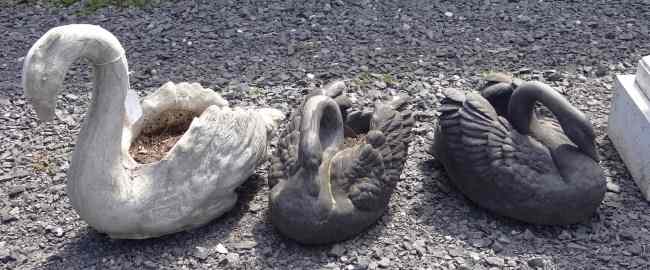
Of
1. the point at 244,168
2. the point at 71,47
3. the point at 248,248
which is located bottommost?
the point at 248,248

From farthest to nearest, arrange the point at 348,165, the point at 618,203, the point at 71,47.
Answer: the point at 618,203
the point at 348,165
the point at 71,47

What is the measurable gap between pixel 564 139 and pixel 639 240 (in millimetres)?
601

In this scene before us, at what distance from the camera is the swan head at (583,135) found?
3297 mm

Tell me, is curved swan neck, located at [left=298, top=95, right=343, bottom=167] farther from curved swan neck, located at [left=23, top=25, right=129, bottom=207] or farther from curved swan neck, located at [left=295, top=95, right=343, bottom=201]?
curved swan neck, located at [left=23, top=25, right=129, bottom=207]

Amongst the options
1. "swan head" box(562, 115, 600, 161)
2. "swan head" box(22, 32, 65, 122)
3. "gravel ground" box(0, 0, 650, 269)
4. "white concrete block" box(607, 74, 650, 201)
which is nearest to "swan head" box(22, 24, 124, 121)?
"swan head" box(22, 32, 65, 122)

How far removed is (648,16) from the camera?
5.51 meters

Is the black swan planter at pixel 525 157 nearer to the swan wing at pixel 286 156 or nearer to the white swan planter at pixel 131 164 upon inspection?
the swan wing at pixel 286 156

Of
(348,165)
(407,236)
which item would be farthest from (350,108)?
(407,236)

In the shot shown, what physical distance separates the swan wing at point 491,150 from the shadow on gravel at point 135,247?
1202 mm

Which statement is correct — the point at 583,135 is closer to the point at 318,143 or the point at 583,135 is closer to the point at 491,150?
the point at 491,150

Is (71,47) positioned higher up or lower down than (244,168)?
higher up

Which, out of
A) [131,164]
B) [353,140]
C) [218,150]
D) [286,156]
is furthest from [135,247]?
[353,140]

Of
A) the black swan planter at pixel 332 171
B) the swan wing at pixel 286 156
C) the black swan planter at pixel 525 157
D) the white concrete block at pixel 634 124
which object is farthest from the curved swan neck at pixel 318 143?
the white concrete block at pixel 634 124

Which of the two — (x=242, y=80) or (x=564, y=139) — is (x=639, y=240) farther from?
(x=242, y=80)
